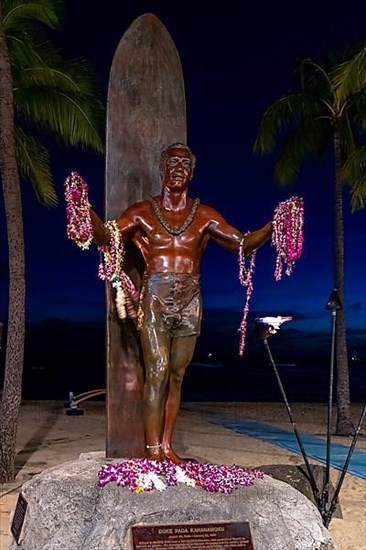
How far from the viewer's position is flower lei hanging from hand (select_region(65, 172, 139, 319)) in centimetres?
448

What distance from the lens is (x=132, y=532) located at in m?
4.01

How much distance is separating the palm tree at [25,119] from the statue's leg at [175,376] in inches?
173

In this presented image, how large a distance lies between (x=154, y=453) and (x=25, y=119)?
778cm

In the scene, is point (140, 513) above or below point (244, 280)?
below

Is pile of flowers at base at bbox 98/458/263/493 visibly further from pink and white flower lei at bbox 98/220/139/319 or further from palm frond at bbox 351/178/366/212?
palm frond at bbox 351/178/366/212

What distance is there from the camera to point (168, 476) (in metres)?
4.38

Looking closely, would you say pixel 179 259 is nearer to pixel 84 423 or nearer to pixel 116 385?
pixel 116 385

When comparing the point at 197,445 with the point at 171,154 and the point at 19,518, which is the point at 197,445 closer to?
the point at 19,518

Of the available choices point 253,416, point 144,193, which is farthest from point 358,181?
point 144,193

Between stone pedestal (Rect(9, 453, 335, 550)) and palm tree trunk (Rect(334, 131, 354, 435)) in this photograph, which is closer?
stone pedestal (Rect(9, 453, 335, 550))

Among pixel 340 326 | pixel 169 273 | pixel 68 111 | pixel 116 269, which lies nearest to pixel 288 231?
pixel 169 273

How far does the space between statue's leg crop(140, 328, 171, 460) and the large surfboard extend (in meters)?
0.53

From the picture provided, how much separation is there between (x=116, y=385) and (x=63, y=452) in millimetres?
5677

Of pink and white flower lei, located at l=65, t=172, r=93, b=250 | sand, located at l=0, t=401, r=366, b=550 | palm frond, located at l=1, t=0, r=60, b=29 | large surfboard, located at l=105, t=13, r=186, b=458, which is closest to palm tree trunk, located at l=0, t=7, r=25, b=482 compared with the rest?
sand, located at l=0, t=401, r=366, b=550
